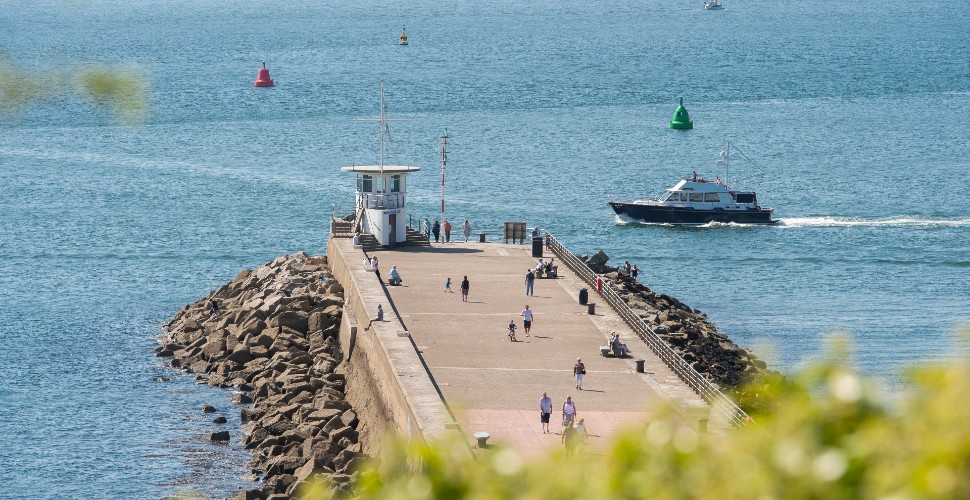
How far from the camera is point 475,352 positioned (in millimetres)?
37656

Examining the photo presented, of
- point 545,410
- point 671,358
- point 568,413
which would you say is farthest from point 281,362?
point 568,413

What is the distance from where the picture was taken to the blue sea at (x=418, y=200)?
139ft

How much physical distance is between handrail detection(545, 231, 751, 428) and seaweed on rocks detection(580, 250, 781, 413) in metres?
1.12

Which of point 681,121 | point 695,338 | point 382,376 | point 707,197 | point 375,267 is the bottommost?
point 695,338

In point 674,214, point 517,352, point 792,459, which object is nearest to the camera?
point 792,459

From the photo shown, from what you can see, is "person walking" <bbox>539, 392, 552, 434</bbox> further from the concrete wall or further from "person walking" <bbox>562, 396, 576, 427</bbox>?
the concrete wall

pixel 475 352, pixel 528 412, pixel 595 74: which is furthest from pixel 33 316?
pixel 595 74

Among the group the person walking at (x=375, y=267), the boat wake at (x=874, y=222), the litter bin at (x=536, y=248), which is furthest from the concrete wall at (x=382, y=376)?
the boat wake at (x=874, y=222)

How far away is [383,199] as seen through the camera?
52.8 metres

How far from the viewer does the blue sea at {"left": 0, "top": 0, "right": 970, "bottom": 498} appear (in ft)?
139

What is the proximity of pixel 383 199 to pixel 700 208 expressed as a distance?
2952 centimetres

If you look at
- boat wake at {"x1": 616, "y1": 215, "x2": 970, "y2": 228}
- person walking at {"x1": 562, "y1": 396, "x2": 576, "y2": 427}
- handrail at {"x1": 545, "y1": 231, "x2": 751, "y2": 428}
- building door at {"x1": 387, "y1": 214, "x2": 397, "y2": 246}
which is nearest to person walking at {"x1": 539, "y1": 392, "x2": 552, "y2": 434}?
person walking at {"x1": 562, "y1": 396, "x2": 576, "y2": 427}

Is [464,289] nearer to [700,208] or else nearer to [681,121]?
[700,208]

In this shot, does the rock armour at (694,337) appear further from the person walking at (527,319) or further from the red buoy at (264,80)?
the red buoy at (264,80)
